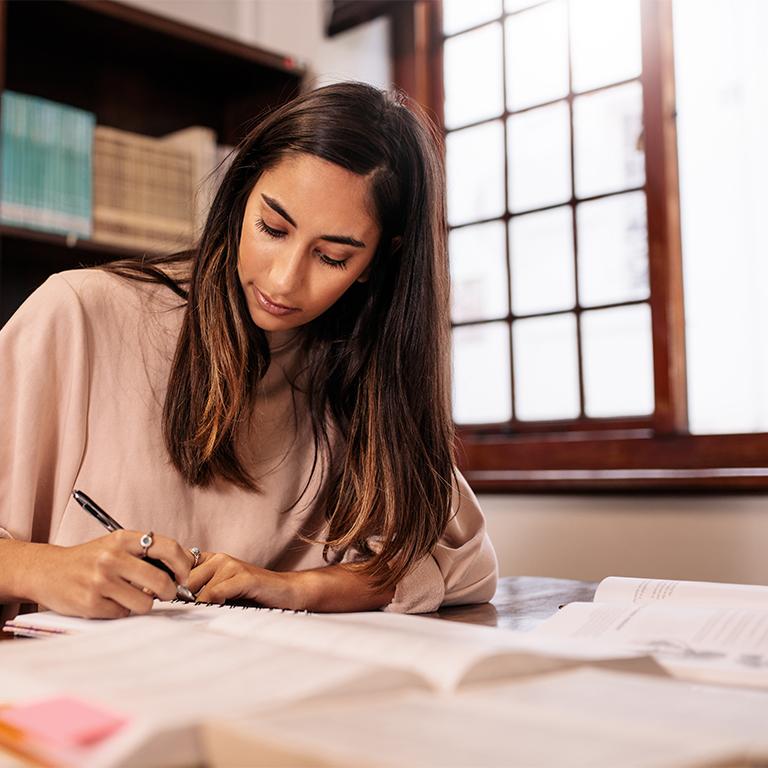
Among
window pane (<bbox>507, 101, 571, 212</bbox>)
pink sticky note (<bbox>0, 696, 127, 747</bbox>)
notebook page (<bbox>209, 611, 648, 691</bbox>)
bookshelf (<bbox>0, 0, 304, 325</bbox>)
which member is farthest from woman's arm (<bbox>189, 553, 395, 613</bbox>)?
window pane (<bbox>507, 101, 571, 212</bbox>)

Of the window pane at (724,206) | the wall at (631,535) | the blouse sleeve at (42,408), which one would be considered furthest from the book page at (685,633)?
the window pane at (724,206)

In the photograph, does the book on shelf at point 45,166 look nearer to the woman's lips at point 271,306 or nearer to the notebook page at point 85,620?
the woman's lips at point 271,306

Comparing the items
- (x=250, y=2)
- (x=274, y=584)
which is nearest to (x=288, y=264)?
(x=274, y=584)

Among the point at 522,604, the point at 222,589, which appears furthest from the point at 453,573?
the point at 222,589

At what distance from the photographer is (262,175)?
1.35 m

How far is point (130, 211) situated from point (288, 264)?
1265 mm

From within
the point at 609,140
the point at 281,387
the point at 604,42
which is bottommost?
the point at 281,387

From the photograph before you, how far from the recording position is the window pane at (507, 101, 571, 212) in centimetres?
243

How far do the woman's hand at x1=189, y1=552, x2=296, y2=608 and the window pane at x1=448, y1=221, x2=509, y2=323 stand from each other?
4.87 feet

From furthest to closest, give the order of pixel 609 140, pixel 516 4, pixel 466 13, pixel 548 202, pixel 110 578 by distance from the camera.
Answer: pixel 466 13, pixel 516 4, pixel 548 202, pixel 609 140, pixel 110 578

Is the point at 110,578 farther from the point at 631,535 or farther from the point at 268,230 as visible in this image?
the point at 631,535

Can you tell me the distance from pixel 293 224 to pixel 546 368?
50.9 inches

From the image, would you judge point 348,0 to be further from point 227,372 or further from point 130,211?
point 227,372

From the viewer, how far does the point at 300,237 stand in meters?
1.27
